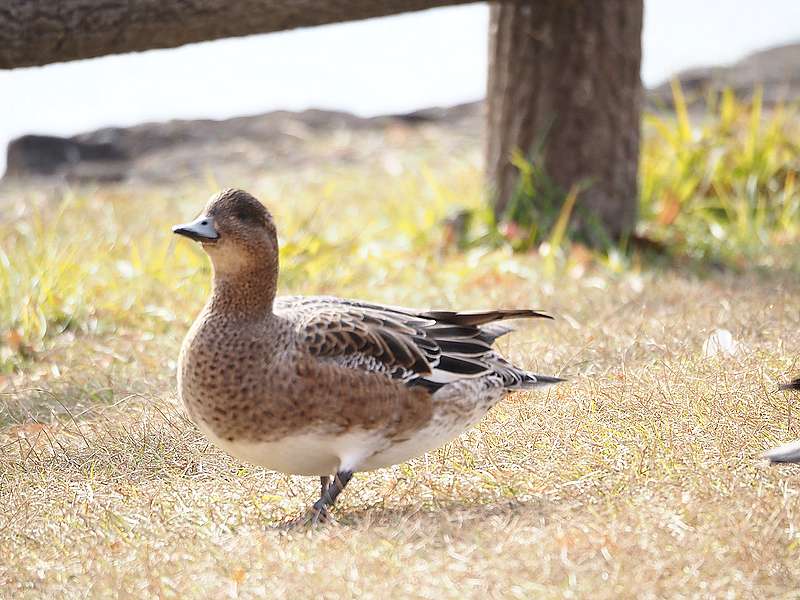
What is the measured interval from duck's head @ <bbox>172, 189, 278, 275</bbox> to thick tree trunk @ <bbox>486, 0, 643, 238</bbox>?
10.6ft

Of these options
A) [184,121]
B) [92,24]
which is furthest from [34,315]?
[184,121]

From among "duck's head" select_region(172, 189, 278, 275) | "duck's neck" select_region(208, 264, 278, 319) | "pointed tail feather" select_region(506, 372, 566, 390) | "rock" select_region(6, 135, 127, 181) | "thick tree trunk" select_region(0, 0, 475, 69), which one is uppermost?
"thick tree trunk" select_region(0, 0, 475, 69)

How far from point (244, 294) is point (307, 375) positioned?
0.30 meters

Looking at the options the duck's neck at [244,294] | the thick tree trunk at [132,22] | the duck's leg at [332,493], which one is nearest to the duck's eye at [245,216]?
the duck's neck at [244,294]

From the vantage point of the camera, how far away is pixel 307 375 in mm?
3072

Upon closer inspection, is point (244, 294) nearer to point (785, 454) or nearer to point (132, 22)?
point (785, 454)

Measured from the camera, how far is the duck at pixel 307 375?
10.00 ft

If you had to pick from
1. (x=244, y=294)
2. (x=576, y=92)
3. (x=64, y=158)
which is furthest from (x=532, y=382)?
(x=64, y=158)

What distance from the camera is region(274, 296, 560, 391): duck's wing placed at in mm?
3176

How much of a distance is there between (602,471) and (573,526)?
0.43 metres

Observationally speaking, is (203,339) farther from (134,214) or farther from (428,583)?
(134,214)

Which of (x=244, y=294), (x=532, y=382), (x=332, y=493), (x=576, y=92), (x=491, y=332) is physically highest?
(x=576, y=92)

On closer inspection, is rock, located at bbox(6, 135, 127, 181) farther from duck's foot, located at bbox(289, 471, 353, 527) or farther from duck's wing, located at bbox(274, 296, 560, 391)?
duck's foot, located at bbox(289, 471, 353, 527)

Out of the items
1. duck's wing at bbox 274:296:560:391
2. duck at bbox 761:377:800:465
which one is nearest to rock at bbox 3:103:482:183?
duck's wing at bbox 274:296:560:391
